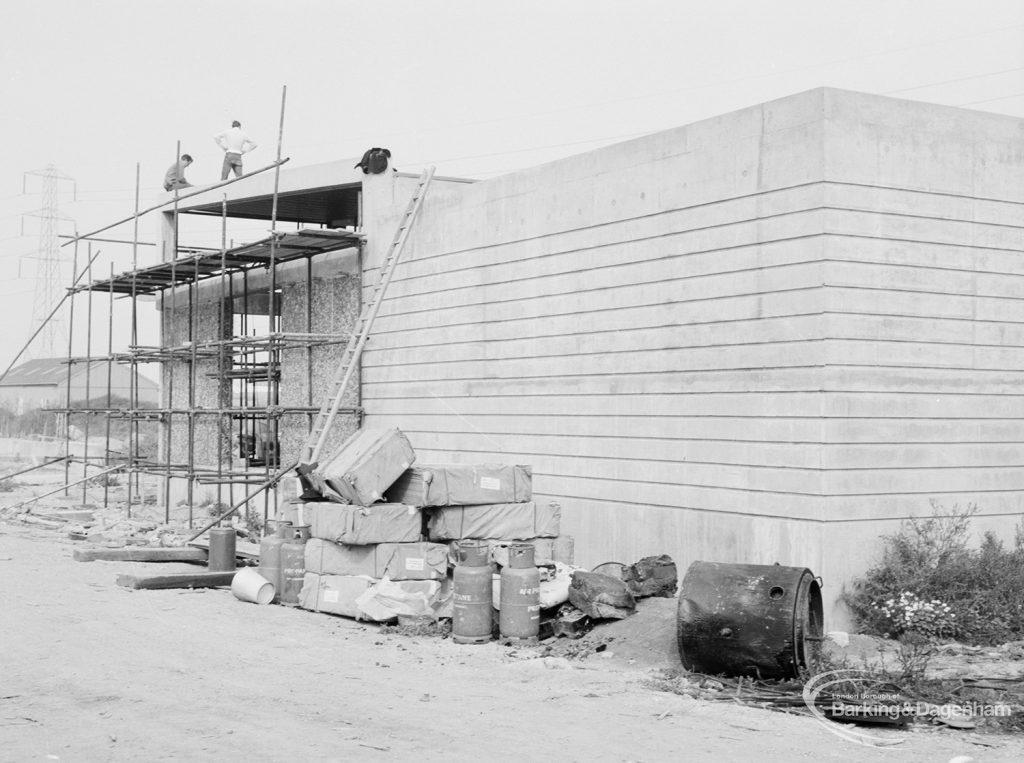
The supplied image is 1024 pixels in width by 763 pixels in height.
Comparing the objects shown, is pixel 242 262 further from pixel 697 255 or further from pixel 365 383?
pixel 697 255

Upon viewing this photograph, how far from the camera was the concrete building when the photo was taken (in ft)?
35.6

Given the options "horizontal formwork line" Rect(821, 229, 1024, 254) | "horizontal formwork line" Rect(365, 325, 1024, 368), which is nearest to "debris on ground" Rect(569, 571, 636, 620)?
"horizontal formwork line" Rect(365, 325, 1024, 368)

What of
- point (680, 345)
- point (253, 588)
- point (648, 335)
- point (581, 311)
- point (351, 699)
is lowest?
point (351, 699)

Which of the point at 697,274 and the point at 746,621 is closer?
the point at 746,621

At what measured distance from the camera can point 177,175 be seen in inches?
926

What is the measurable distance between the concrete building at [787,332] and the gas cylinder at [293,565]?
3350 mm

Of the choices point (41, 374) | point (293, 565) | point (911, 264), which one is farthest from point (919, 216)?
point (41, 374)

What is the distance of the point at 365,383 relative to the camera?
60.8ft

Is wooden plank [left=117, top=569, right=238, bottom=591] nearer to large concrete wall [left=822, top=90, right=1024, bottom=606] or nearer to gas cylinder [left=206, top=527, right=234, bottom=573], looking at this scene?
gas cylinder [left=206, top=527, right=234, bottom=573]

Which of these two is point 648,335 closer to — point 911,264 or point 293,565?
point 911,264

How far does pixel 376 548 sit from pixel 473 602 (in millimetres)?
1623

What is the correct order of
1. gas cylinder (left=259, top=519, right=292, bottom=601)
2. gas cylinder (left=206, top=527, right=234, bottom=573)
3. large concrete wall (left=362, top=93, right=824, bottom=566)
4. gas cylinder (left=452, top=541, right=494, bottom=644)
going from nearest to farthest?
gas cylinder (left=452, top=541, right=494, bottom=644) → large concrete wall (left=362, top=93, right=824, bottom=566) → gas cylinder (left=259, top=519, right=292, bottom=601) → gas cylinder (left=206, top=527, right=234, bottom=573)

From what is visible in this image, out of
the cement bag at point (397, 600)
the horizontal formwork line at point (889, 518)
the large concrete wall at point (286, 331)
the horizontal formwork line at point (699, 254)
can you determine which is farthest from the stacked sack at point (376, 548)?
the large concrete wall at point (286, 331)

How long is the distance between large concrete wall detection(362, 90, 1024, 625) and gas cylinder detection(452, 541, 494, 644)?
2613mm
